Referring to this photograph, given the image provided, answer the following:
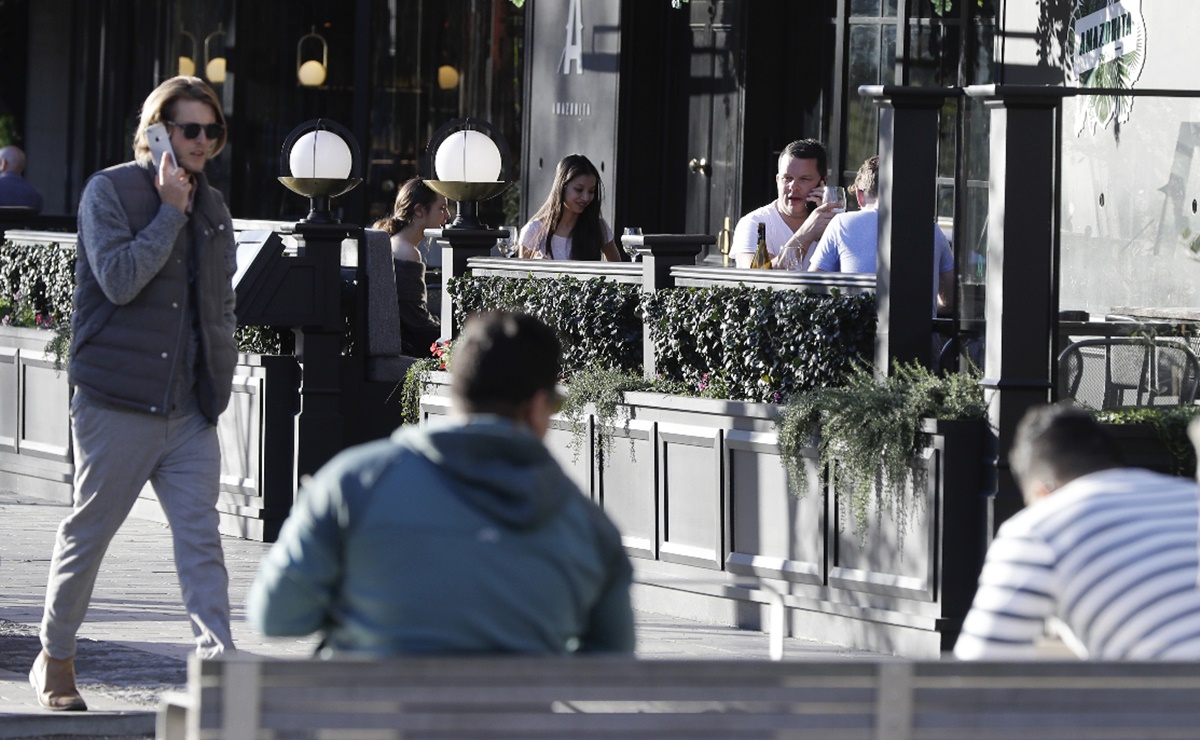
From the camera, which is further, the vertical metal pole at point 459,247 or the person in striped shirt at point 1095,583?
the vertical metal pole at point 459,247

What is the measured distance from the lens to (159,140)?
6328mm

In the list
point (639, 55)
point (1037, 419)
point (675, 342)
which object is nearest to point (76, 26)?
point (639, 55)

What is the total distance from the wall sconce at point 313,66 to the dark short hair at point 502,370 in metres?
17.5

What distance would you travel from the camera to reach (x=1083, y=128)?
802 cm

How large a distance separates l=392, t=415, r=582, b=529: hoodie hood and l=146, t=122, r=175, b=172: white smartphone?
3182 mm

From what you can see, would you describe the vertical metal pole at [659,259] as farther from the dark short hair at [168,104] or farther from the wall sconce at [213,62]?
the wall sconce at [213,62]

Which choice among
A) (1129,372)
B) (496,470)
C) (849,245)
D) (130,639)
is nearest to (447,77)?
(849,245)

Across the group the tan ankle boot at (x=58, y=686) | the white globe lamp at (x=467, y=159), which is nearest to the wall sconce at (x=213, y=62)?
the white globe lamp at (x=467, y=159)

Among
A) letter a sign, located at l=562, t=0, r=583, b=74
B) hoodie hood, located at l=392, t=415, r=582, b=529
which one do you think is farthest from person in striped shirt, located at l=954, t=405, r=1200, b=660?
letter a sign, located at l=562, t=0, r=583, b=74

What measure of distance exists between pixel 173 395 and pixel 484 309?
4.10 m

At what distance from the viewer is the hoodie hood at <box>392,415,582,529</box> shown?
3365 mm

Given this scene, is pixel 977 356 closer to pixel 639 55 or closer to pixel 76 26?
pixel 639 55

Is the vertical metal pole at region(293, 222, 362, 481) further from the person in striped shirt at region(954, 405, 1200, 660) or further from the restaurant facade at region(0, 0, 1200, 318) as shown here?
the person in striped shirt at region(954, 405, 1200, 660)

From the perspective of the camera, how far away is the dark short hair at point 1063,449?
4.03 m
